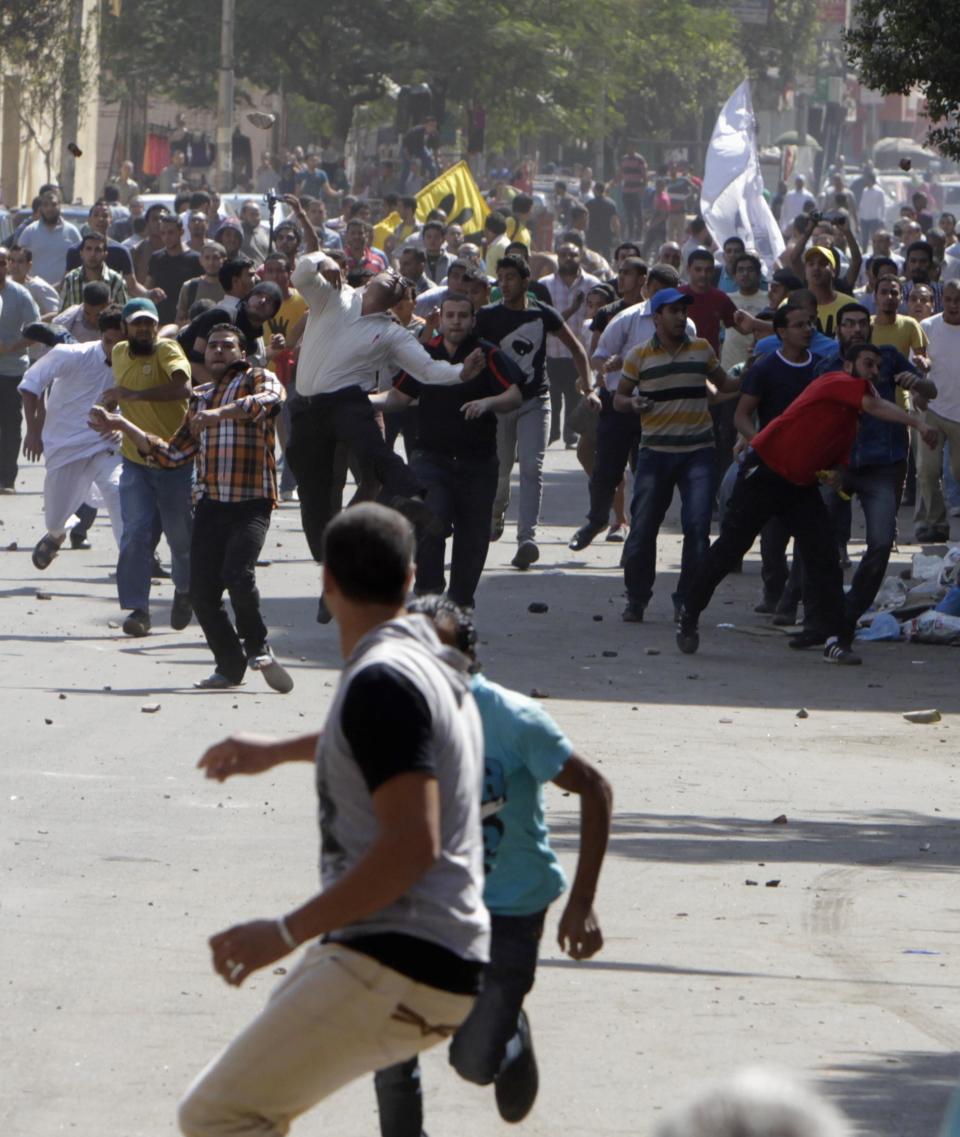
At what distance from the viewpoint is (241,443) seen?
11.2 metres

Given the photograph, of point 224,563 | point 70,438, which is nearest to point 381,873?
point 224,563

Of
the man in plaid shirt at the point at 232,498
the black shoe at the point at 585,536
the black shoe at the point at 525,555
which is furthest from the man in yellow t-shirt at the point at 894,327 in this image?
the man in plaid shirt at the point at 232,498

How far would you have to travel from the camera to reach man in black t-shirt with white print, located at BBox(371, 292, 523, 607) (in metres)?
12.7

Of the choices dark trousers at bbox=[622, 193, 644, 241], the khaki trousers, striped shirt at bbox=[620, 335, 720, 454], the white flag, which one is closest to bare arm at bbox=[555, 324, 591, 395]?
striped shirt at bbox=[620, 335, 720, 454]

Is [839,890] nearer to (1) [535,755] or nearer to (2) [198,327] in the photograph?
(1) [535,755]

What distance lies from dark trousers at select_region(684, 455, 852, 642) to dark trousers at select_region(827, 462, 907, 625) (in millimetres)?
349

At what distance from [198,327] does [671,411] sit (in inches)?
99.5

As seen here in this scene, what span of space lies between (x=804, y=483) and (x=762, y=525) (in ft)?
1.10

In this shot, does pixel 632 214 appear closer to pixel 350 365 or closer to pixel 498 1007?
pixel 350 365

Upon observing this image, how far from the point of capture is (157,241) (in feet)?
76.7

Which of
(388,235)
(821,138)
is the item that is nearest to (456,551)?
(388,235)

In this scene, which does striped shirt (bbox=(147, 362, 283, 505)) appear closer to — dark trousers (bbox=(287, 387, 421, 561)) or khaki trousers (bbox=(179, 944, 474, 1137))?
dark trousers (bbox=(287, 387, 421, 561))

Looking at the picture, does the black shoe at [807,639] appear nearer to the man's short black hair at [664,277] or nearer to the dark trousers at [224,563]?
the man's short black hair at [664,277]

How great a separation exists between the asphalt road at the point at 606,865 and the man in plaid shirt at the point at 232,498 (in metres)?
0.26
